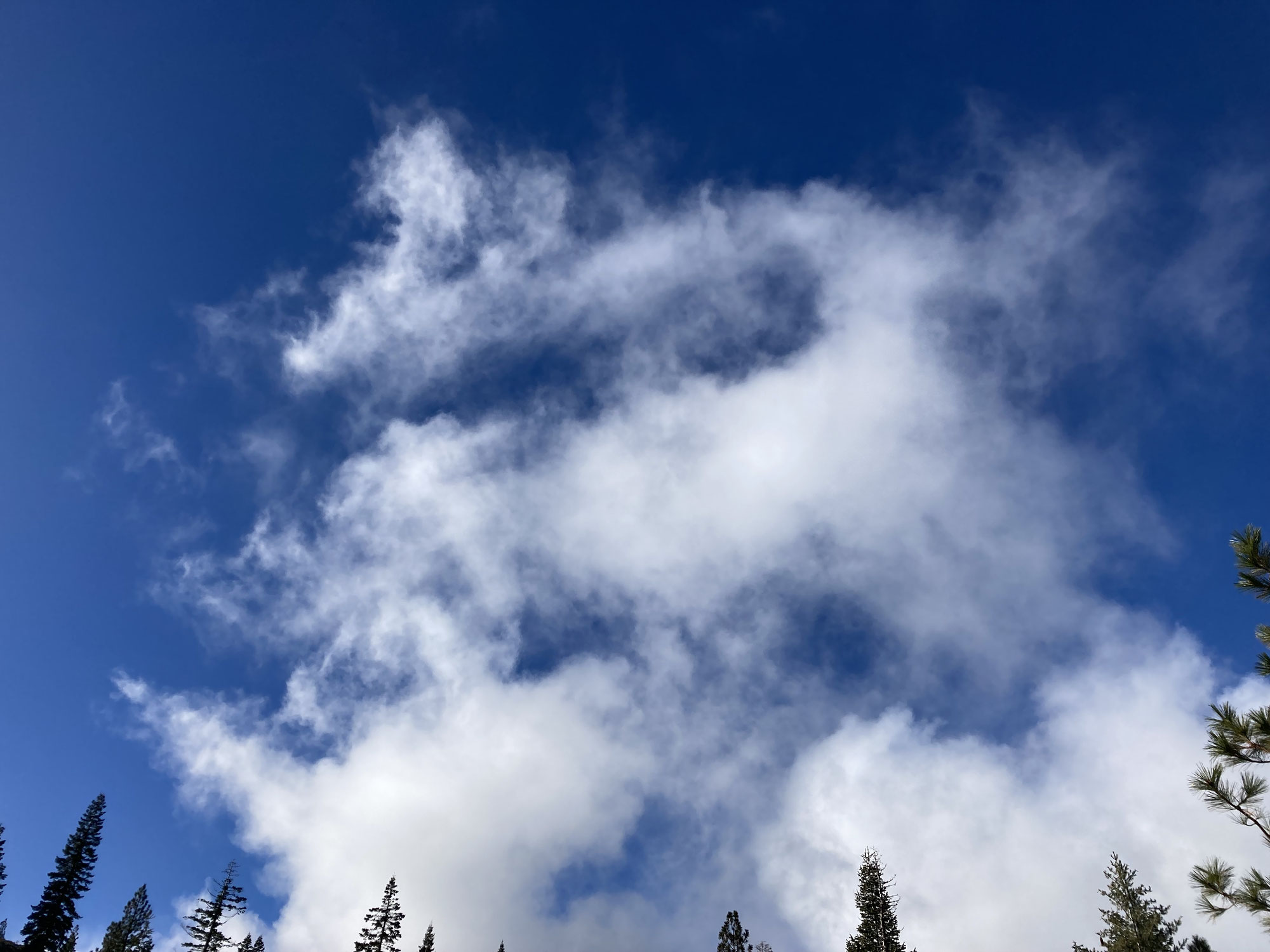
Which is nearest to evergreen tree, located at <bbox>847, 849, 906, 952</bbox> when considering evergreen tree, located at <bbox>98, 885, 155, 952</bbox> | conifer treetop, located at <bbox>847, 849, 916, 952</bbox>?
conifer treetop, located at <bbox>847, 849, 916, 952</bbox>

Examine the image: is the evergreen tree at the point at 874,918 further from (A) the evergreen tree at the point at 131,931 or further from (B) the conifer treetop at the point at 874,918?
(A) the evergreen tree at the point at 131,931

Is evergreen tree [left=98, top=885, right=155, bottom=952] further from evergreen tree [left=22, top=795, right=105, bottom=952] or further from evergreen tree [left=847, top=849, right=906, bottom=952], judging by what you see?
evergreen tree [left=847, top=849, right=906, bottom=952]

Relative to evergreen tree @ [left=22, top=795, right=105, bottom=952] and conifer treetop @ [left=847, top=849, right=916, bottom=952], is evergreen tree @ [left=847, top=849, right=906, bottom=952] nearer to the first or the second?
conifer treetop @ [left=847, top=849, right=916, bottom=952]

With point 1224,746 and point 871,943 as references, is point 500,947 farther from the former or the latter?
point 1224,746

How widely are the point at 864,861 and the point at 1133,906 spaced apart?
19.6 meters

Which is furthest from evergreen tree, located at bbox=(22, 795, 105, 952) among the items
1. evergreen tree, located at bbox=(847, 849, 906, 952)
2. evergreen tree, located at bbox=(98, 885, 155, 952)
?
evergreen tree, located at bbox=(847, 849, 906, 952)

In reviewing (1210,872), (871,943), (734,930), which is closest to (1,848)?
(734,930)

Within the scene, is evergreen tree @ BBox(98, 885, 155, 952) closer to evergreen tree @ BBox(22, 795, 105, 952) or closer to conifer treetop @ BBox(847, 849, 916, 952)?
evergreen tree @ BBox(22, 795, 105, 952)

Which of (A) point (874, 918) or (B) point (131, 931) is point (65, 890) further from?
(A) point (874, 918)

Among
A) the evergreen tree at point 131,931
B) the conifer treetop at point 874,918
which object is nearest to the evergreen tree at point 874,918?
the conifer treetop at point 874,918

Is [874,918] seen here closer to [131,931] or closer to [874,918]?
[874,918]

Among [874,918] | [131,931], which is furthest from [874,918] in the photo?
[131,931]

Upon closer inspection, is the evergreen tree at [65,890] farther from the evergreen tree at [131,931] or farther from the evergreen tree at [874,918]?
the evergreen tree at [874,918]

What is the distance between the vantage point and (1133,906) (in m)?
37.3
